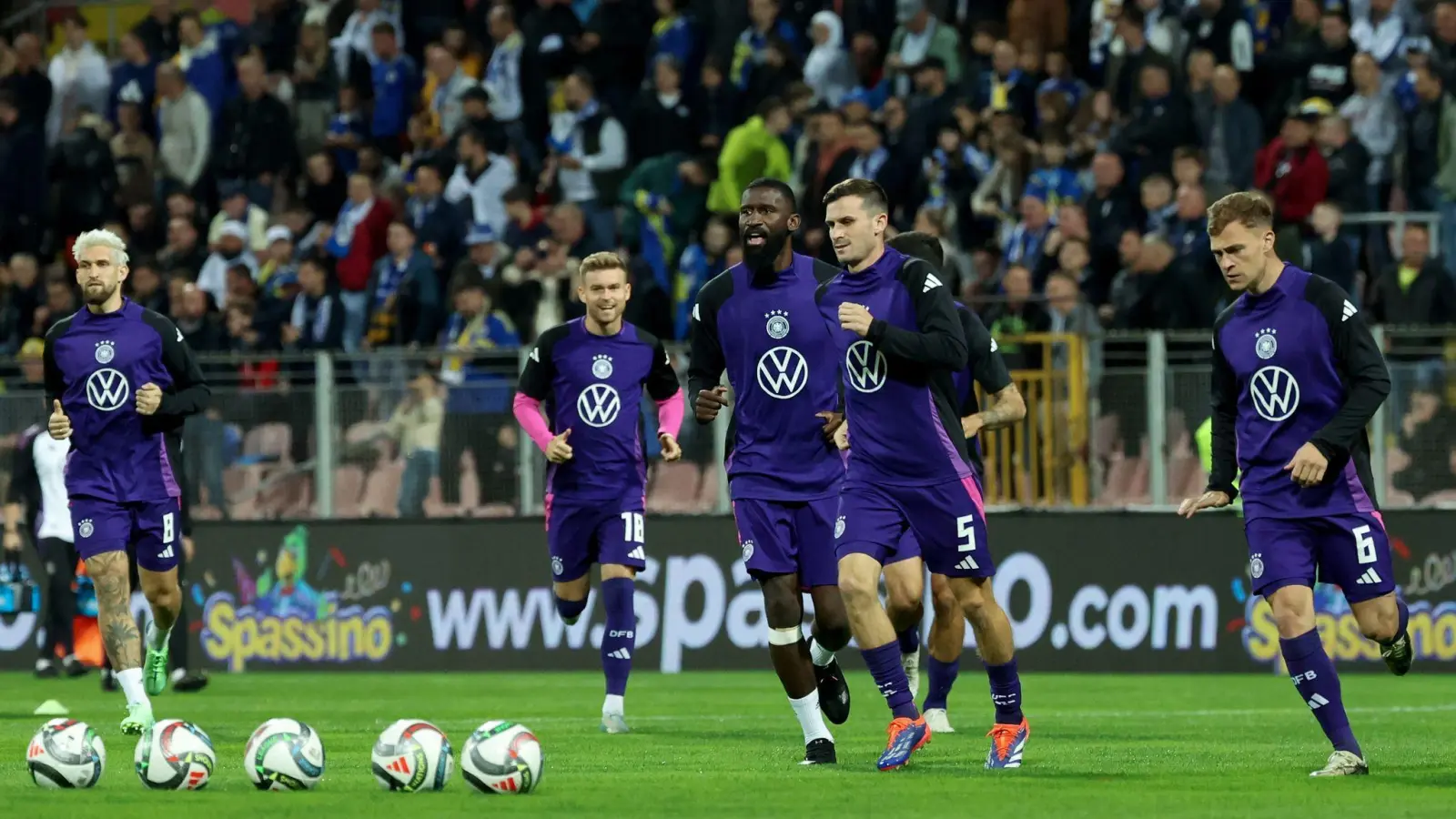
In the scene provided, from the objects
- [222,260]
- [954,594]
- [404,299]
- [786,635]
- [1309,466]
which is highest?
[222,260]

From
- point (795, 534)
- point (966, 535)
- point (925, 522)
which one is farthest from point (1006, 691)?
point (795, 534)

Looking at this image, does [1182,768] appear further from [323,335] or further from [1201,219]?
[323,335]

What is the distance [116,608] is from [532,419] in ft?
8.53

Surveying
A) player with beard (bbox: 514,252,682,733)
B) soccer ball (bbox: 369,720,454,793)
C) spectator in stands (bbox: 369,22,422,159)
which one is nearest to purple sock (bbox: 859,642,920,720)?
soccer ball (bbox: 369,720,454,793)

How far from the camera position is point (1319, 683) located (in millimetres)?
9781

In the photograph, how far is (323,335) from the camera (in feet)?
73.6

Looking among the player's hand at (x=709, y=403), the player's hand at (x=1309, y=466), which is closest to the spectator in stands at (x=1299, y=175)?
the player's hand at (x=709, y=403)

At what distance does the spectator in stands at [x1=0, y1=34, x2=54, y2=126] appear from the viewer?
1063 inches

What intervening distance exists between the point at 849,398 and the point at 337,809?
2952mm

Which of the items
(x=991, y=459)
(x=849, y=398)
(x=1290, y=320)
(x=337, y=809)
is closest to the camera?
(x=337, y=809)

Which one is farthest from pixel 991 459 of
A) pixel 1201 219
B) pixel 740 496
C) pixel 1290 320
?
pixel 1290 320

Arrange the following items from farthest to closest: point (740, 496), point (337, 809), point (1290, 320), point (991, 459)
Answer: point (991, 459)
point (740, 496)
point (1290, 320)
point (337, 809)

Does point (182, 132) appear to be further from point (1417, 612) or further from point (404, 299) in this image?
point (1417, 612)

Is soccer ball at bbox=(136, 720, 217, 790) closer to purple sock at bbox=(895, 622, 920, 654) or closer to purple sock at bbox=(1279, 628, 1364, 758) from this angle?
purple sock at bbox=(1279, 628, 1364, 758)
